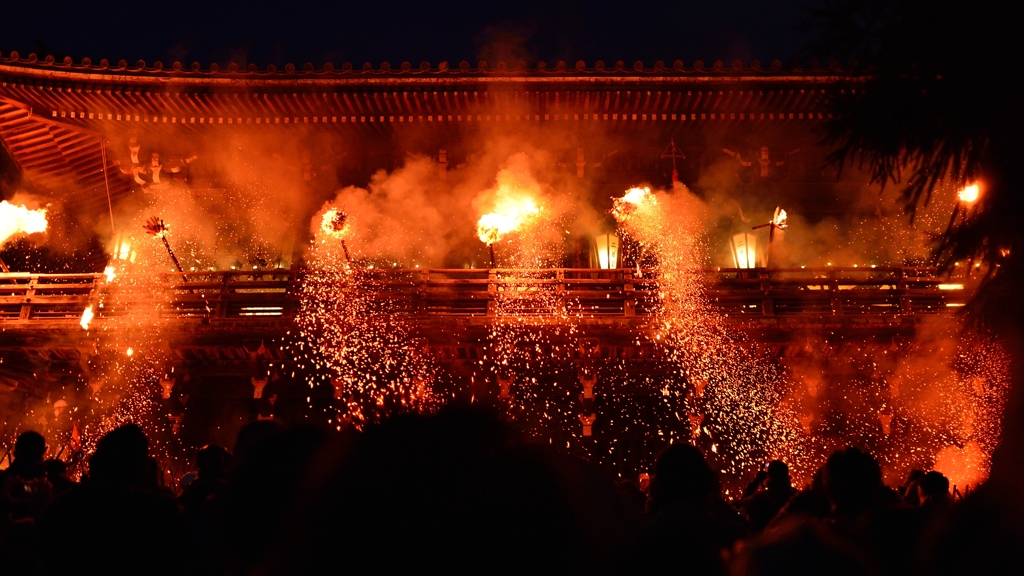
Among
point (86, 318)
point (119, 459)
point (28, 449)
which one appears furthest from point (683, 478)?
point (86, 318)

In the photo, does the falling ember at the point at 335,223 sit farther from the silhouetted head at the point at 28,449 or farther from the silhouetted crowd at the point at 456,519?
the silhouetted crowd at the point at 456,519

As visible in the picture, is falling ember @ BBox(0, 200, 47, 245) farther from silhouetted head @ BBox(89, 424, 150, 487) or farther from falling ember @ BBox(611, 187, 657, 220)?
silhouetted head @ BBox(89, 424, 150, 487)

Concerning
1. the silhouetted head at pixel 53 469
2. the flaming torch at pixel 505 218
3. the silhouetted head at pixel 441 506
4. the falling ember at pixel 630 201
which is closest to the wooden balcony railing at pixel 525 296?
the flaming torch at pixel 505 218

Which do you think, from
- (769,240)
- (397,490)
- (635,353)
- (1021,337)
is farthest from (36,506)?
(769,240)

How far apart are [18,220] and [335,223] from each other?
227 inches

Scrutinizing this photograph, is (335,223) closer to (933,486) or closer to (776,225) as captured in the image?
(776,225)

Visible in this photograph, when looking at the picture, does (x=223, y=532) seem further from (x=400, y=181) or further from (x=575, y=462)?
(x=400, y=181)

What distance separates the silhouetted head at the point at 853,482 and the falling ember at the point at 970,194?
1521 millimetres

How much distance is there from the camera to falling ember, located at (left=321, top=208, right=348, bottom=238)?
11633 mm

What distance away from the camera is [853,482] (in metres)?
3.06

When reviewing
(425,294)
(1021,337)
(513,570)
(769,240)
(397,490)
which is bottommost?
(513,570)

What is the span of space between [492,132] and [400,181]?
5.74 feet

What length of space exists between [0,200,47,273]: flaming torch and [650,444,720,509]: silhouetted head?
13.3 m

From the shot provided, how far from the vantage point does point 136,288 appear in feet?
34.0
